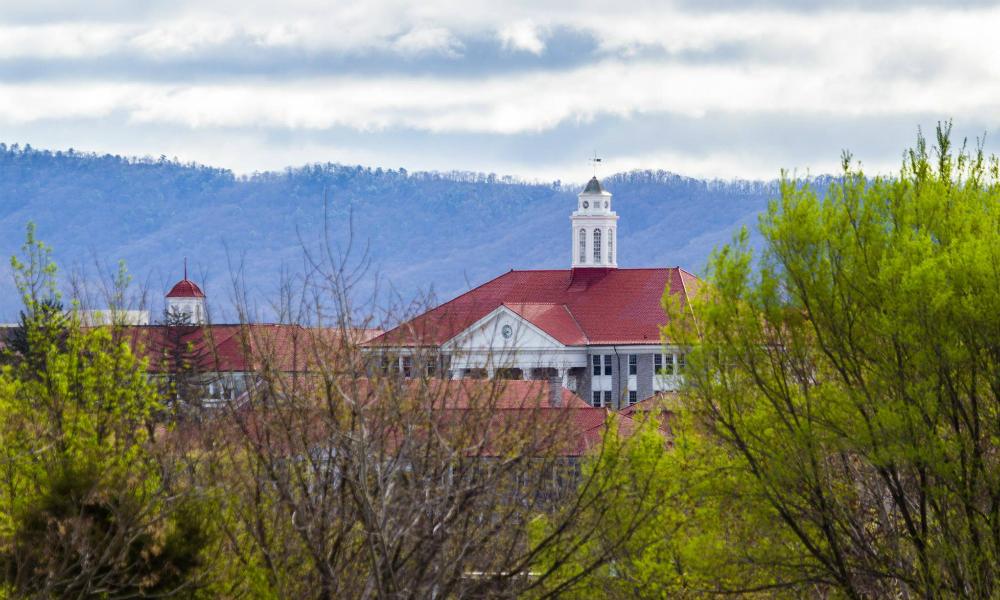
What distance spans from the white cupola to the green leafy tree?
80388 millimetres

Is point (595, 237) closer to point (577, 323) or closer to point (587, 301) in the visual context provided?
point (587, 301)

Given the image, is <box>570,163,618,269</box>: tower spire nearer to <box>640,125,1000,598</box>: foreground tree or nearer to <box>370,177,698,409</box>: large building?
<box>370,177,698,409</box>: large building

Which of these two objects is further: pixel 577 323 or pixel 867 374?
pixel 577 323

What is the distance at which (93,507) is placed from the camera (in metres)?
21.9

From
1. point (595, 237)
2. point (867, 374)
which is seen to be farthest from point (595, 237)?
point (867, 374)

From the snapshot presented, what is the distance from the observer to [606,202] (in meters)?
113

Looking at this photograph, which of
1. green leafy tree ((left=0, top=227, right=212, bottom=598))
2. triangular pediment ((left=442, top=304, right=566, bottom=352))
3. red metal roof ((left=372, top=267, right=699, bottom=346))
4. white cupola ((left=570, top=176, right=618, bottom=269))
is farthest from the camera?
white cupola ((left=570, top=176, right=618, bottom=269))

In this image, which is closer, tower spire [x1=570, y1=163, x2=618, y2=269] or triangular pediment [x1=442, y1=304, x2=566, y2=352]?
triangular pediment [x1=442, y1=304, x2=566, y2=352]

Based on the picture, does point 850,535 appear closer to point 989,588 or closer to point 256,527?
point 989,588

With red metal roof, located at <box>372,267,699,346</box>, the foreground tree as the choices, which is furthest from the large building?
the foreground tree

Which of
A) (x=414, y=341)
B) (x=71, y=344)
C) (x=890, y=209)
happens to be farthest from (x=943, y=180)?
(x=71, y=344)

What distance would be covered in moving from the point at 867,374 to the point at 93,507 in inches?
391

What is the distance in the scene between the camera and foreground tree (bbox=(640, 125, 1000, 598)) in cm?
2228

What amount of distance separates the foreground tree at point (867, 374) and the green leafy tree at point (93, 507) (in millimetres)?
7432
